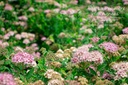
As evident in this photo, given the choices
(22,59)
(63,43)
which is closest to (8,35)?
(63,43)

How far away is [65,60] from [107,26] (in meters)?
2.29

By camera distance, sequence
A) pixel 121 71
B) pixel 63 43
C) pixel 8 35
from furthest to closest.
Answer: pixel 8 35
pixel 63 43
pixel 121 71

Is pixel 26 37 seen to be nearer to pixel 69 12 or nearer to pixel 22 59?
pixel 69 12

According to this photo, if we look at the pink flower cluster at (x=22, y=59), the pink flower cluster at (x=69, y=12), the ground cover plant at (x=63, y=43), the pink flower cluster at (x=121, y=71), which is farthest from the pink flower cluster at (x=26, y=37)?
the pink flower cluster at (x=121, y=71)

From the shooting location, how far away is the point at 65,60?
3.73 metres

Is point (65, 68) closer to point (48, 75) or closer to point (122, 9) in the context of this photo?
point (48, 75)

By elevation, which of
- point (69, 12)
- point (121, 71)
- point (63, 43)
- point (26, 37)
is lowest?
point (26, 37)

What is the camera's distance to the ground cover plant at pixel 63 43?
10.6 feet

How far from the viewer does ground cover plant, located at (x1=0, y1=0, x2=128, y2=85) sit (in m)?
3.24

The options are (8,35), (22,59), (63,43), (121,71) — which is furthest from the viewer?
(8,35)

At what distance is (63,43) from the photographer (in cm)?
661

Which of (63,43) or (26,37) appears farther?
(26,37)

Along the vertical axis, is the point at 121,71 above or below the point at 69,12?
above

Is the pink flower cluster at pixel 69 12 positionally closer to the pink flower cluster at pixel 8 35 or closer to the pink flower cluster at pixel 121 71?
the pink flower cluster at pixel 8 35
